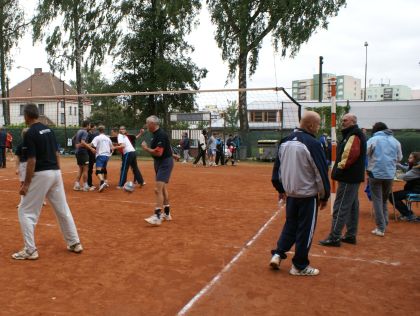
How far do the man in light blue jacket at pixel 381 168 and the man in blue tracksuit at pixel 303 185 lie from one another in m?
2.28

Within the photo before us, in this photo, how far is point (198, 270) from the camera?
5.04 m

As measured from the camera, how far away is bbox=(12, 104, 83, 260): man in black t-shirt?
5.16 metres

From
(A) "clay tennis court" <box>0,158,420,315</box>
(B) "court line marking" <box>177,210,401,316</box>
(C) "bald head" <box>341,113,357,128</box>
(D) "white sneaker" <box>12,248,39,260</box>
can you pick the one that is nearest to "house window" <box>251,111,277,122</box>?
(A) "clay tennis court" <box>0,158,420,315</box>

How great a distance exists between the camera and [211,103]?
24.2 metres

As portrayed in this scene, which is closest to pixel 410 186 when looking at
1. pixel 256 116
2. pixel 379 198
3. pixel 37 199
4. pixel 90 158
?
pixel 379 198

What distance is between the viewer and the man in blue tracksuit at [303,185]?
477 cm

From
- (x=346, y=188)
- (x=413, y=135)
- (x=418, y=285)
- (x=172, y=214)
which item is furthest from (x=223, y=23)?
(x=418, y=285)

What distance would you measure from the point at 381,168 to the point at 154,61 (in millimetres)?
27230

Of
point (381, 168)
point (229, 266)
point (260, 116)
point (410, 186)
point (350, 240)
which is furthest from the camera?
point (260, 116)

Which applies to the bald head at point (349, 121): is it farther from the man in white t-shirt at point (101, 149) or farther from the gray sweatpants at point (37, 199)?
the man in white t-shirt at point (101, 149)

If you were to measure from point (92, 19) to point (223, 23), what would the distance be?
401 inches

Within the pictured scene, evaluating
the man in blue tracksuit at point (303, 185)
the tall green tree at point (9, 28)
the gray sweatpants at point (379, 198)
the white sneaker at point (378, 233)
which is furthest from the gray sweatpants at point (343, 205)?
the tall green tree at point (9, 28)

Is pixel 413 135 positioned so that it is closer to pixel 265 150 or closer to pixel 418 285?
pixel 265 150

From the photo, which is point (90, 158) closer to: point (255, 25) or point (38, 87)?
point (255, 25)
